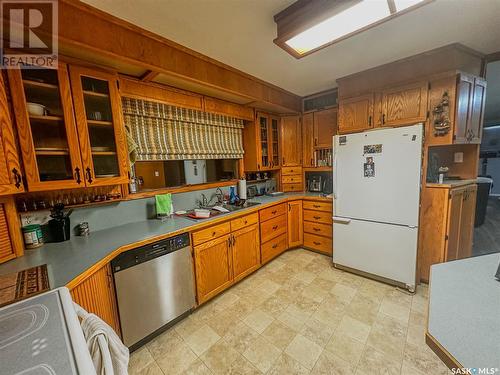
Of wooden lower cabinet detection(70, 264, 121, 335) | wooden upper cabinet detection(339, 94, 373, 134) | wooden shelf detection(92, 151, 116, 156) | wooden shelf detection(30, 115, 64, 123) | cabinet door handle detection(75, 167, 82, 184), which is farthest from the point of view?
wooden upper cabinet detection(339, 94, 373, 134)

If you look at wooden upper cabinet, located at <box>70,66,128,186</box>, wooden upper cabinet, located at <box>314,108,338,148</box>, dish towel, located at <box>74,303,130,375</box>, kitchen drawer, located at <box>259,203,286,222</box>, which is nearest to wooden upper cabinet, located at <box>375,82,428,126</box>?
wooden upper cabinet, located at <box>314,108,338,148</box>

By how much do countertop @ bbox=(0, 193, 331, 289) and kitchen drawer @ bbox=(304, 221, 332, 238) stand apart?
1.56 meters

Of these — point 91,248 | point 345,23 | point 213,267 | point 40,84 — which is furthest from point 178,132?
point 345,23

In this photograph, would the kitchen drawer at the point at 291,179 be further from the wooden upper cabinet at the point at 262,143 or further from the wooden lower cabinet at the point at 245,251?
the wooden lower cabinet at the point at 245,251

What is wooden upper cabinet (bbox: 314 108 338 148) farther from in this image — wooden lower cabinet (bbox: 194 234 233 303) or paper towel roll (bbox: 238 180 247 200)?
wooden lower cabinet (bbox: 194 234 233 303)

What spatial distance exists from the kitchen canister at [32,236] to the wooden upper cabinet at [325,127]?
3.32 metres

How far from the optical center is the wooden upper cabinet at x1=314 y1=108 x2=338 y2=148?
3000 millimetres

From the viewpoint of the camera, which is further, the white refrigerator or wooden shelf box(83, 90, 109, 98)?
the white refrigerator

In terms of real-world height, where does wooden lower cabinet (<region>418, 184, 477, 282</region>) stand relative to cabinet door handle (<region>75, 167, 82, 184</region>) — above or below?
below

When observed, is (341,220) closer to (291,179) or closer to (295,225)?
(295,225)

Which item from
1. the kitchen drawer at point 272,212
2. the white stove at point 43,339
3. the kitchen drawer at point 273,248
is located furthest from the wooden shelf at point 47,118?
the kitchen drawer at point 273,248

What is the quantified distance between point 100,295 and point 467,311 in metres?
1.84

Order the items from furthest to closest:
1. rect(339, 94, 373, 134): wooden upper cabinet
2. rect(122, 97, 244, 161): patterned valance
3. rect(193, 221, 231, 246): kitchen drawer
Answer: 1. rect(339, 94, 373, 134): wooden upper cabinet
2. rect(122, 97, 244, 161): patterned valance
3. rect(193, 221, 231, 246): kitchen drawer

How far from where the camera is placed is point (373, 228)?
88.9 inches
